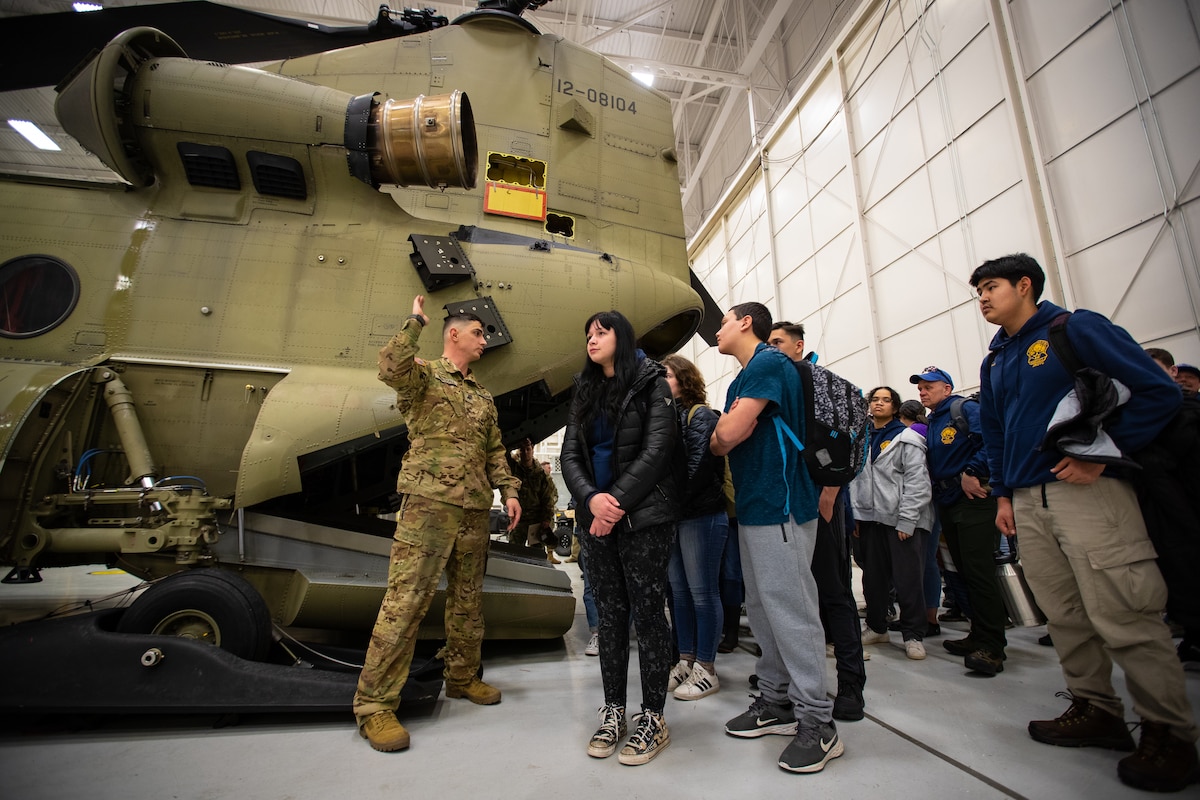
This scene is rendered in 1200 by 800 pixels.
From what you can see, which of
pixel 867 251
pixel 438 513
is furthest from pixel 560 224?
pixel 867 251

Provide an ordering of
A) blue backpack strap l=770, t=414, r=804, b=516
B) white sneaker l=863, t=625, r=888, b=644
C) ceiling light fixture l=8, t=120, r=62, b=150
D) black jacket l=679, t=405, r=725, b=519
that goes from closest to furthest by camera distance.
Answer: blue backpack strap l=770, t=414, r=804, b=516 < black jacket l=679, t=405, r=725, b=519 < white sneaker l=863, t=625, r=888, b=644 < ceiling light fixture l=8, t=120, r=62, b=150

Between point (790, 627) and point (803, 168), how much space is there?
38.3 feet

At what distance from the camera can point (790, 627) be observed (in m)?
1.99

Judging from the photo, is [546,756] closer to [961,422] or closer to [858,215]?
[961,422]

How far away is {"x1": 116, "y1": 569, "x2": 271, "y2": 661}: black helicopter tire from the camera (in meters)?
2.45

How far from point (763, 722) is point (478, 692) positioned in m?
1.32

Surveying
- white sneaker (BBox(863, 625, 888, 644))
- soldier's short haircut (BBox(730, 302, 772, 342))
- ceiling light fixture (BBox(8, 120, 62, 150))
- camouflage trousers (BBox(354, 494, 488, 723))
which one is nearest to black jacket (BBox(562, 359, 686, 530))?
soldier's short haircut (BBox(730, 302, 772, 342))

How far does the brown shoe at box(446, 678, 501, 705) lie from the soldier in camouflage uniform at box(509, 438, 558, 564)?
2.79 metres

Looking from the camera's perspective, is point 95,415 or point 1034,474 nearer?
point 1034,474

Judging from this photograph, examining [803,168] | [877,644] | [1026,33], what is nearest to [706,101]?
[803,168]

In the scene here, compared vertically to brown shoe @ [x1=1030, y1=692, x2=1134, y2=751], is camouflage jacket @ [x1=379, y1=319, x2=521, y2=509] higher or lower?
higher

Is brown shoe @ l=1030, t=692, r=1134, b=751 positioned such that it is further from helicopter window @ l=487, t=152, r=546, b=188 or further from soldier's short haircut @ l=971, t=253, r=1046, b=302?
helicopter window @ l=487, t=152, r=546, b=188

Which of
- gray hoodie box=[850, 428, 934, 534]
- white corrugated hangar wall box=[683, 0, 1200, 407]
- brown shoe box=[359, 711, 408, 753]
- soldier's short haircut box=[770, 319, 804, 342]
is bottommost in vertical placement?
brown shoe box=[359, 711, 408, 753]

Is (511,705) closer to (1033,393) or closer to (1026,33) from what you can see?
(1033,393)
